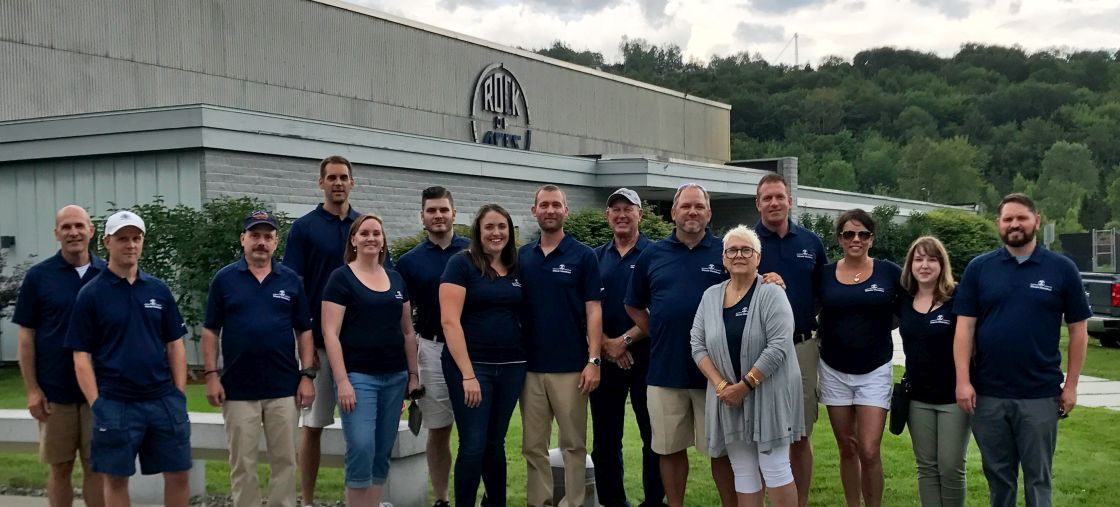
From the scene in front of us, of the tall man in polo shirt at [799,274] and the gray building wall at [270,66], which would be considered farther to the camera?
the gray building wall at [270,66]

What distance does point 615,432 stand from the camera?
6.65 m

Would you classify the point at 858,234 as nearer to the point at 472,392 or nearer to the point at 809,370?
the point at 809,370

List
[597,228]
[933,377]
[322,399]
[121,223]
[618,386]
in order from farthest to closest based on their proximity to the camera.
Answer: [597,228]
[618,386]
[322,399]
[933,377]
[121,223]

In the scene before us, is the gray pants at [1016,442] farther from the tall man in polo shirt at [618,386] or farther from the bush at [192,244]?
the bush at [192,244]

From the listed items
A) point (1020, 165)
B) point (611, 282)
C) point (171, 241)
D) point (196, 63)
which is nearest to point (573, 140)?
point (196, 63)

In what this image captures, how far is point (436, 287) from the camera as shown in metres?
6.62

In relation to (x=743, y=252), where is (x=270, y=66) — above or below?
above

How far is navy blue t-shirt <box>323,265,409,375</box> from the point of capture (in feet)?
19.4

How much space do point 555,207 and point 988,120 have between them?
418ft

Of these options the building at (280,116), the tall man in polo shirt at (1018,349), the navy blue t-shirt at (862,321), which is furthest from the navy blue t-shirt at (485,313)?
the building at (280,116)

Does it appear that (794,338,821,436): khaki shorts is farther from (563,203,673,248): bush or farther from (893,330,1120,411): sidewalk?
(563,203,673,248): bush

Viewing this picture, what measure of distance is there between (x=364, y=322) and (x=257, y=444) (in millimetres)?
935

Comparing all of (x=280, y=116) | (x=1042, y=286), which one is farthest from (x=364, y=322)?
(x=280, y=116)

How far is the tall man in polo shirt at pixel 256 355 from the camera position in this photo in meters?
5.82
